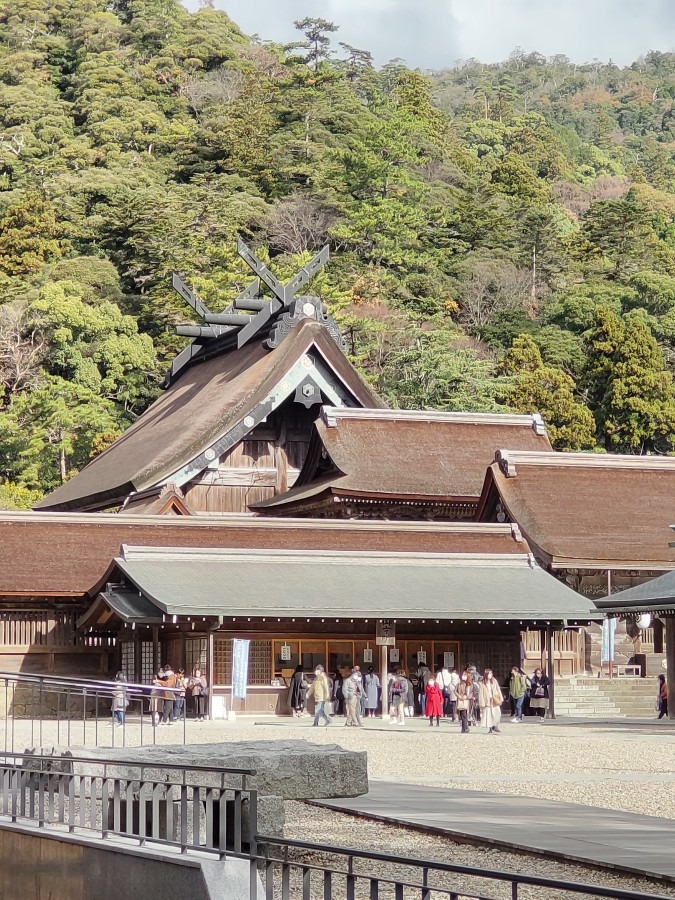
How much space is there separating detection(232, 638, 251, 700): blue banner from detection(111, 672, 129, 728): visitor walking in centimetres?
271

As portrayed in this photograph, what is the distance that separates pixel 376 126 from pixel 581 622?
44166mm

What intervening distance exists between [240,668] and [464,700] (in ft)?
15.6

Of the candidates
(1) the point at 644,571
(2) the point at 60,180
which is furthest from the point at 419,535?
(2) the point at 60,180

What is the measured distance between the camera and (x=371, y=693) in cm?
3012

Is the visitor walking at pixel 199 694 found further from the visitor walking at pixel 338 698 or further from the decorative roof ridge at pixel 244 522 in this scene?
the decorative roof ridge at pixel 244 522

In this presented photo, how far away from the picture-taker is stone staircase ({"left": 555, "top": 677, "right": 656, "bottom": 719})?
105 feet

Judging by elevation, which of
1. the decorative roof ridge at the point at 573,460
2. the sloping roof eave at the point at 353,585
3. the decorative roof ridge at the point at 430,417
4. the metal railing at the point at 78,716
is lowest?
the metal railing at the point at 78,716

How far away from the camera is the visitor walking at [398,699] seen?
28.5m

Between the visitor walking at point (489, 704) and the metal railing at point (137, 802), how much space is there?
16071 mm

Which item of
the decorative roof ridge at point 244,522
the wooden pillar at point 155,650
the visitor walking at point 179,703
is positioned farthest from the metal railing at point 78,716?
the decorative roof ridge at point 244,522

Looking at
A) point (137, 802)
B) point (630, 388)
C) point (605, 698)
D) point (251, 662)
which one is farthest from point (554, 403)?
point (137, 802)

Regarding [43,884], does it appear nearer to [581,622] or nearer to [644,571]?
[581,622]

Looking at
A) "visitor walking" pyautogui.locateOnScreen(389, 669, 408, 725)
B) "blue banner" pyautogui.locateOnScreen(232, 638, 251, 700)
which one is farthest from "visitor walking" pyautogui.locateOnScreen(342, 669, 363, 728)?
"blue banner" pyautogui.locateOnScreen(232, 638, 251, 700)

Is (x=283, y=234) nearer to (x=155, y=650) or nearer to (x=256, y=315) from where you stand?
(x=256, y=315)
